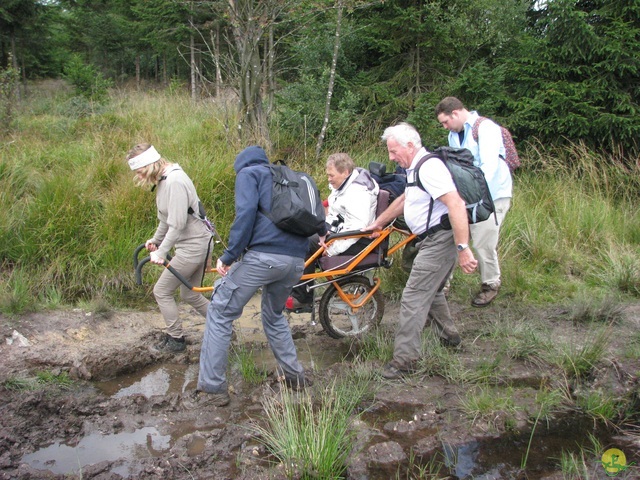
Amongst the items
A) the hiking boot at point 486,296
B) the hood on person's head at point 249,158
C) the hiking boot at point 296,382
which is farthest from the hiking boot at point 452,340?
the hood on person's head at point 249,158

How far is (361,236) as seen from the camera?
545 cm

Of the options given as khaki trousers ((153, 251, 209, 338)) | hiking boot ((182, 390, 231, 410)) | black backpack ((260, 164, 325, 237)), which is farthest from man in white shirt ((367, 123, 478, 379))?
khaki trousers ((153, 251, 209, 338))

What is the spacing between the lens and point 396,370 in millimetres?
4883

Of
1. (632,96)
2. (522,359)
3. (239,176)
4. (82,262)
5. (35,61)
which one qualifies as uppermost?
(35,61)

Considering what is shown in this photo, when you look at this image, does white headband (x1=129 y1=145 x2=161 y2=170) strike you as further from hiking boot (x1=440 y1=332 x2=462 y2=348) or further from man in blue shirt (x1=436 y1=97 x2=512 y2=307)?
hiking boot (x1=440 y1=332 x2=462 y2=348)

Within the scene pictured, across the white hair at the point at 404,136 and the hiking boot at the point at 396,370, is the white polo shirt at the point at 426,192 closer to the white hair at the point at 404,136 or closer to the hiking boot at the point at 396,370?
the white hair at the point at 404,136

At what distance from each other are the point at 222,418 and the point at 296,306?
1432 millimetres

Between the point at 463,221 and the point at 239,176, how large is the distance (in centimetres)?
168

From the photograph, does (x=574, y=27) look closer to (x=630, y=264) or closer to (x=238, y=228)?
(x=630, y=264)

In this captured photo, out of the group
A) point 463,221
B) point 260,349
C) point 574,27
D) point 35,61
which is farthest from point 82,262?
point 35,61

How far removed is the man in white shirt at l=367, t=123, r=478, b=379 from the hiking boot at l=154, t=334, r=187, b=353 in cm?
199

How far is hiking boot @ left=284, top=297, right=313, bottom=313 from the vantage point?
548 cm

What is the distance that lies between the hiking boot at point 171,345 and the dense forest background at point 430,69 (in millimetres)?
4225

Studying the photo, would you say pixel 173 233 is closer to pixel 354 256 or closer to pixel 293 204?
pixel 293 204
